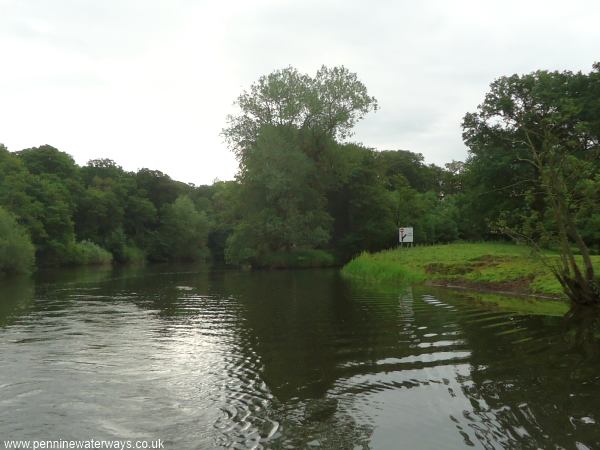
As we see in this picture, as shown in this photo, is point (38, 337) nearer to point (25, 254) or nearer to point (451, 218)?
point (25, 254)

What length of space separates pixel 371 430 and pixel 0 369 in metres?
8.20

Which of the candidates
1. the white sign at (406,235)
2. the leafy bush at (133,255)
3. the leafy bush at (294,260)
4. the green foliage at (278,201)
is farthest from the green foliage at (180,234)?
the white sign at (406,235)

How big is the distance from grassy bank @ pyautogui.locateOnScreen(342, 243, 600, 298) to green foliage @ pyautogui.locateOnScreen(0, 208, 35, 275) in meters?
33.5

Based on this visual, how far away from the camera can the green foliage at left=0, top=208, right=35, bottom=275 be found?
47469 mm

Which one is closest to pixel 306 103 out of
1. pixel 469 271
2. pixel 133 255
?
pixel 469 271

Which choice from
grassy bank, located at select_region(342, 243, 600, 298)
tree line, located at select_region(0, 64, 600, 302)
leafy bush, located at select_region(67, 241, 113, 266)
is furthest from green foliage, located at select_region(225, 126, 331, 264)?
leafy bush, located at select_region(67, 241, 113, 266)

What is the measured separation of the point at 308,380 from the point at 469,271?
72.6 ft

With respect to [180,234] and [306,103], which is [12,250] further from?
[180,234]

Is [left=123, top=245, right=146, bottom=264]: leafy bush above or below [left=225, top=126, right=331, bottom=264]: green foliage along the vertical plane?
below

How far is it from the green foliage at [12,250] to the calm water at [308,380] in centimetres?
3489

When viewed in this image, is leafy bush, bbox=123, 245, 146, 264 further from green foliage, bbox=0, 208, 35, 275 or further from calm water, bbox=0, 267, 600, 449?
calm water, bbox=0, 267, 600, 449

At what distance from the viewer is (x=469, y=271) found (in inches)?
1145

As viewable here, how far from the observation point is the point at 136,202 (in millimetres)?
103000

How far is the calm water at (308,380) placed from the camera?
688 cm
